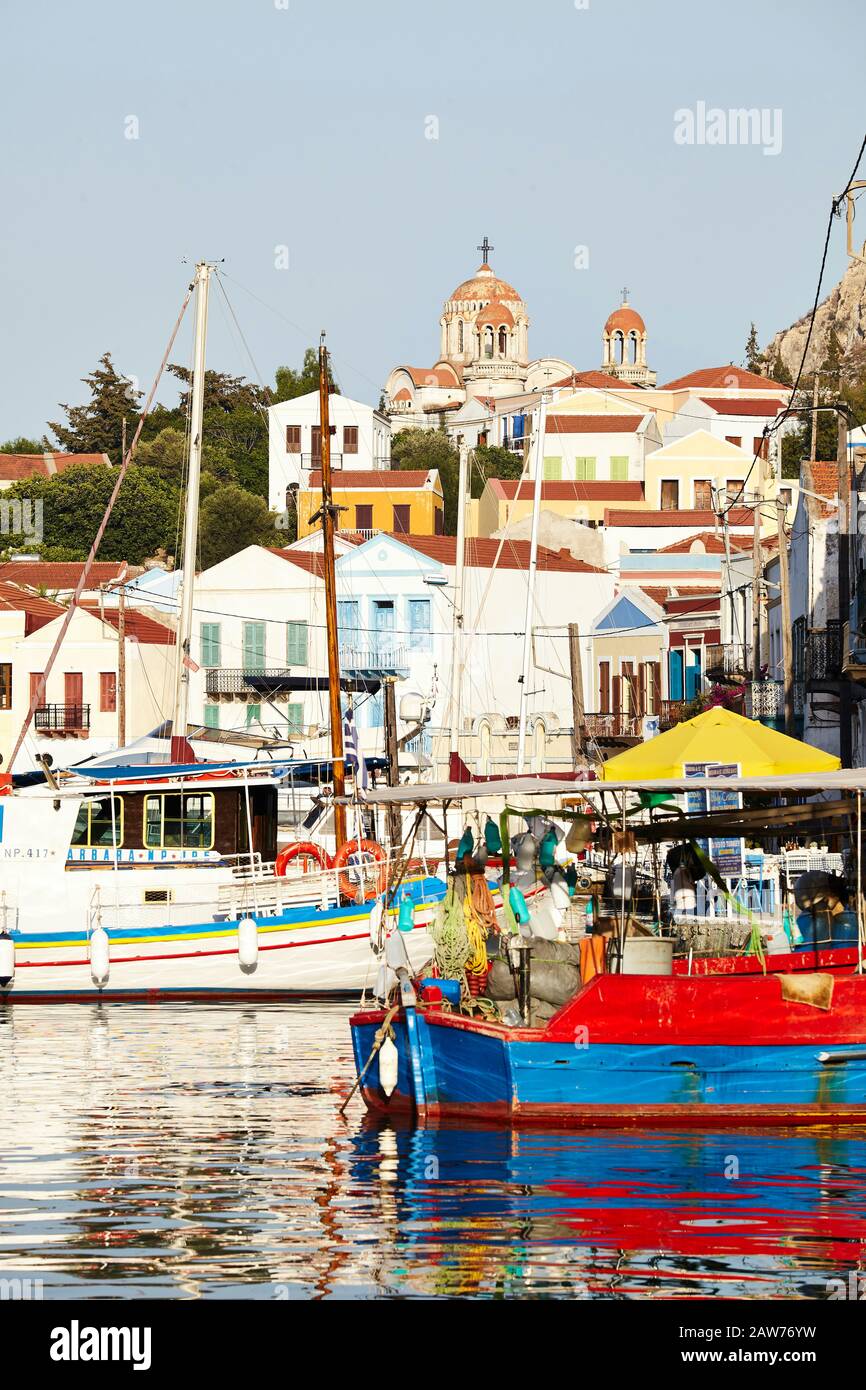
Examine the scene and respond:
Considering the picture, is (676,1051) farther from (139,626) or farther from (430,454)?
(430,454)

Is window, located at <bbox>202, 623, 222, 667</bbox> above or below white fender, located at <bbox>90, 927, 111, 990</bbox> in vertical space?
above

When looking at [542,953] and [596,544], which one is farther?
[596,544]

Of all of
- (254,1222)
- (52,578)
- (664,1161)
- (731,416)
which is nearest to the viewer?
(254,1222)

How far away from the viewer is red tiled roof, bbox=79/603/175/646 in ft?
226

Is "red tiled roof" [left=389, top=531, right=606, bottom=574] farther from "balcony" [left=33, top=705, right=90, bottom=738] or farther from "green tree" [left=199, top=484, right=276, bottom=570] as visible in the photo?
"green tree" [left=199, top=484, right=276, bottom=570]

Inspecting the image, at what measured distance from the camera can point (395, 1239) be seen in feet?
45.4

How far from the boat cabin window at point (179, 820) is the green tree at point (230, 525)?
66202 millimetres

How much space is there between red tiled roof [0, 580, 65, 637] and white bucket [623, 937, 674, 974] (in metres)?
51.8

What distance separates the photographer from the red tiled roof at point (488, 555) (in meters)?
70.8

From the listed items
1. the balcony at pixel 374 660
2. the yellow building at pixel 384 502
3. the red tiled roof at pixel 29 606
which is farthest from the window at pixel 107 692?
the yellow building at pixel 384 502

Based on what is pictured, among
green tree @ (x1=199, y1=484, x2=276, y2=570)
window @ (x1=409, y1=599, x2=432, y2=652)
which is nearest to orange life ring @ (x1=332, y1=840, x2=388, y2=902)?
window @ (x1=409, y1=599, x2=432, y2=652)

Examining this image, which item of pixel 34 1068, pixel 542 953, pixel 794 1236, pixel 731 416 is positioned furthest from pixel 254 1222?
pixel 731 416

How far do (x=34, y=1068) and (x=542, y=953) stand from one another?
762 cm
